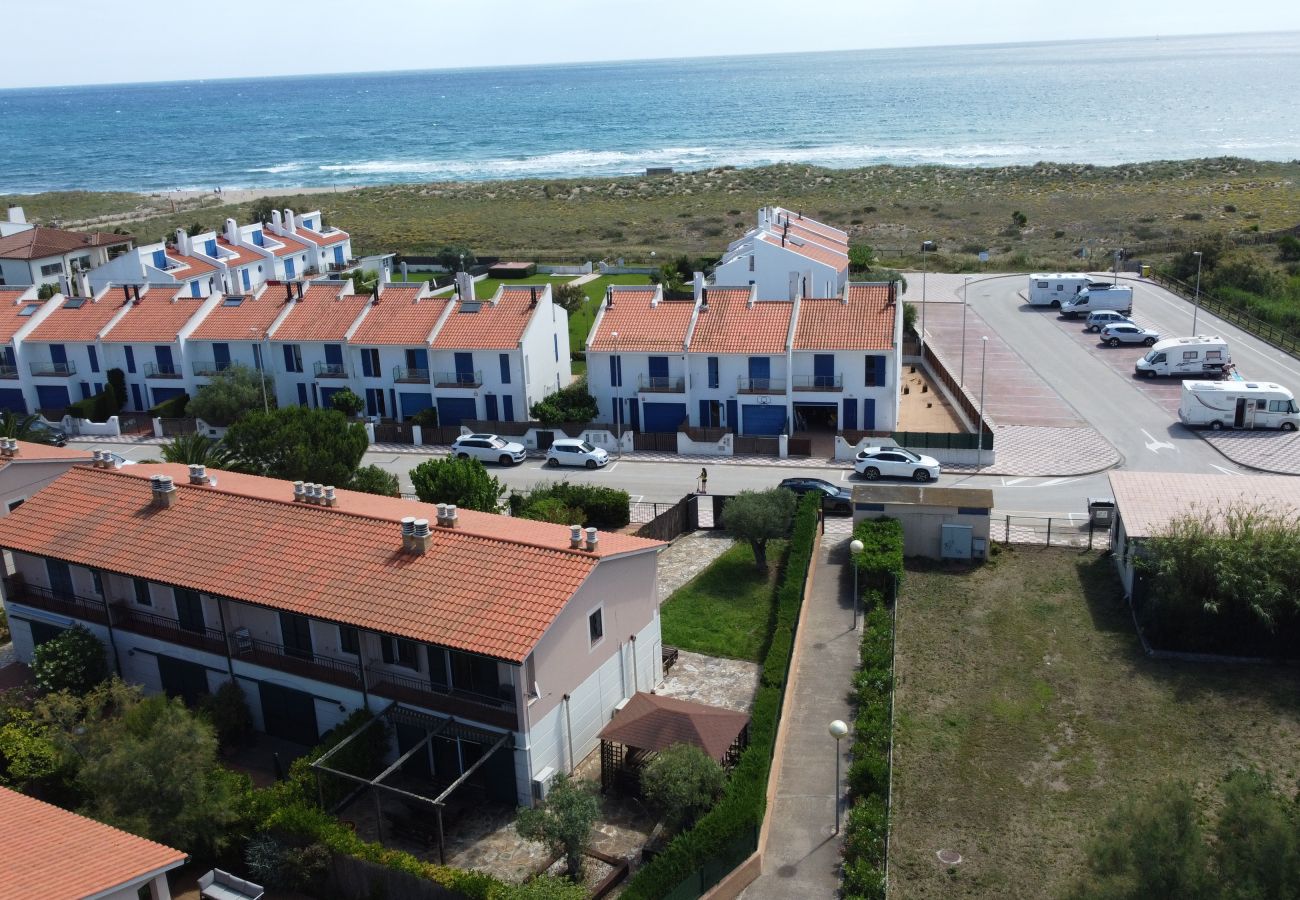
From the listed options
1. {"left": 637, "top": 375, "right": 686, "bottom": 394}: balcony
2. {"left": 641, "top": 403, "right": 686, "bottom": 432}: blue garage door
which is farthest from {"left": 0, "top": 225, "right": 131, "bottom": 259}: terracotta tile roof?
{"left": 641, "top": 403, "right": 686, "bottom": 432}: blue garage door

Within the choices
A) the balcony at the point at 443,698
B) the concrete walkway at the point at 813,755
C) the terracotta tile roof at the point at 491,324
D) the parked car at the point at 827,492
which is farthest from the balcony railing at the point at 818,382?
the balcony at the point at 443,698

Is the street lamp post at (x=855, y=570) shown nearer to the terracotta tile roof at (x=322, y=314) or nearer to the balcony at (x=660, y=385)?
the balcony at (x=660, y=385)

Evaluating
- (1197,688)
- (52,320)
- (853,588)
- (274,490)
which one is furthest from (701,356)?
(52,320)

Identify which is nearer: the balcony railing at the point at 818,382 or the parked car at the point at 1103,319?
the balcony railing at the point at 818,382

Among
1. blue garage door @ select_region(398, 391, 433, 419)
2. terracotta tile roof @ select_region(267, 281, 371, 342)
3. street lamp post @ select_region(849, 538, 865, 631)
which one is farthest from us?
terracotta tile roof @ select_region(267, 281, 371, 342)

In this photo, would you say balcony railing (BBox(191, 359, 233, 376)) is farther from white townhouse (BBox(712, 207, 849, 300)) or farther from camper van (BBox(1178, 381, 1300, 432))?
camper van (BBox(1178, 381, 1300, 432))

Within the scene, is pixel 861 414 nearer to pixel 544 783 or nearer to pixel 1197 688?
pixel 1197 688

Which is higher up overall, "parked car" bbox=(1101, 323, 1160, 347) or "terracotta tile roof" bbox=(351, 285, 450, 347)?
"terracotta tile roof" bbox=(351, 285, 450, 347)

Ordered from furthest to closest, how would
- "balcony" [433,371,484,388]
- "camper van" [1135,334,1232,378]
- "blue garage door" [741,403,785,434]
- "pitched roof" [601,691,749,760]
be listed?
"camper van" [1135,334,1232,378]
"balcony" [433,371,484,388]
"blue garage door" [741,403,785,434]
"pitched roof" [601,691,749,760]
